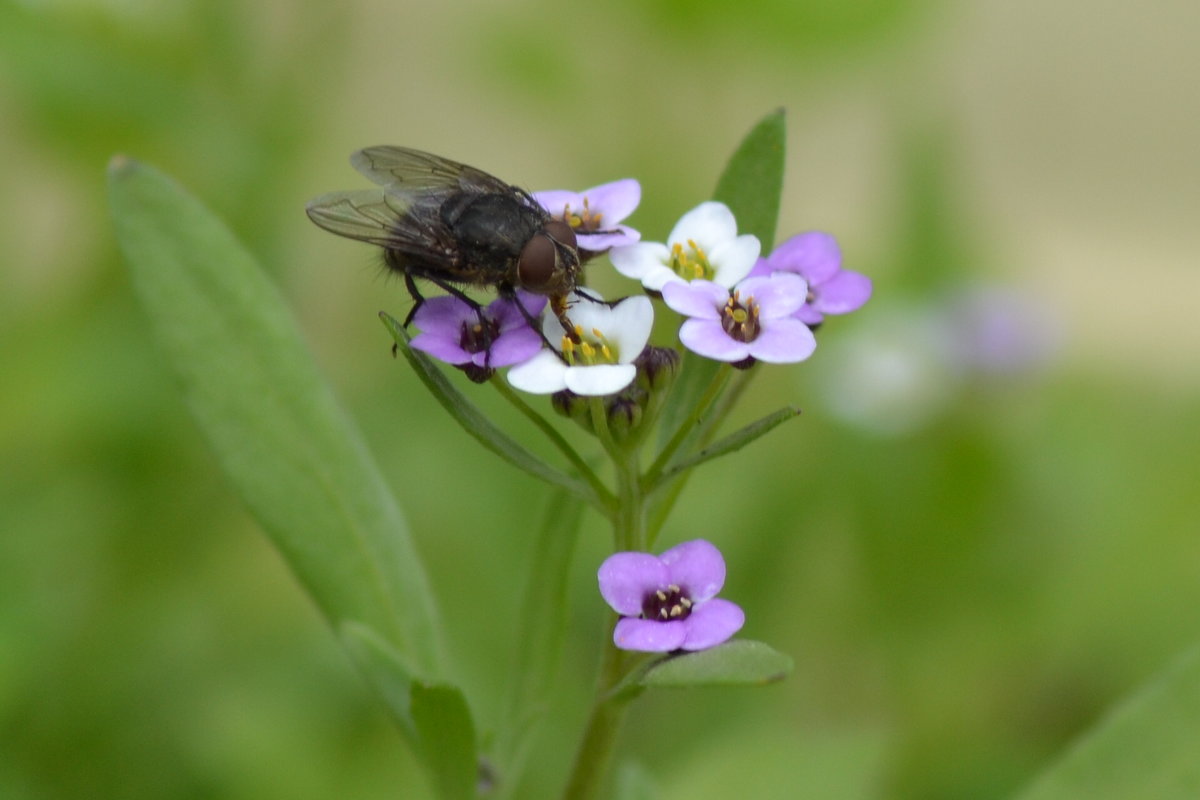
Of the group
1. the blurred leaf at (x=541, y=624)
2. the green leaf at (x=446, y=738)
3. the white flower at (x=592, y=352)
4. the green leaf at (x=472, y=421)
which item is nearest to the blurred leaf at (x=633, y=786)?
the blurred leaf at (x=541, y=624)

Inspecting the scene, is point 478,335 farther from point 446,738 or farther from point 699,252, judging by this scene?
point 446,738

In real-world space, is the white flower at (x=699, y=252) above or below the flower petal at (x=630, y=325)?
above

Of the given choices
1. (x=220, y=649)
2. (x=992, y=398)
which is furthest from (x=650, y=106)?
(x=220, y=649)

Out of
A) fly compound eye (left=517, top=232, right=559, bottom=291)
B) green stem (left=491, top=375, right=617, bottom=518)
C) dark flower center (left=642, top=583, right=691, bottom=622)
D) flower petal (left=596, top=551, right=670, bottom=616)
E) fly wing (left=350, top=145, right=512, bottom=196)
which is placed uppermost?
fly wing (left=350, top=145, right=512, bottom=196)

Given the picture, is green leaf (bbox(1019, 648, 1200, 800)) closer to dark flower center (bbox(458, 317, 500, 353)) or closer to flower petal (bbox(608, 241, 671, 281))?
flower petal (bbox(608, 241, 671, 281))

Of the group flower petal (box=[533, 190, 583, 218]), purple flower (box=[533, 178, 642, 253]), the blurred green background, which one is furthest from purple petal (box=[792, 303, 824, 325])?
the blurred green background

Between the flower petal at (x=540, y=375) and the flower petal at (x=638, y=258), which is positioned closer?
the flower petal at (x=540, y=375)

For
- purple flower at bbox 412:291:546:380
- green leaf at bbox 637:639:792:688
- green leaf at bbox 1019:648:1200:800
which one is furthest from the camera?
green leaf at bbox 1019:648:1200:800

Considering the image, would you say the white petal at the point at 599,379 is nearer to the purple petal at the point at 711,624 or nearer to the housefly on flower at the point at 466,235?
the housefly on flower at the point at 466,235
